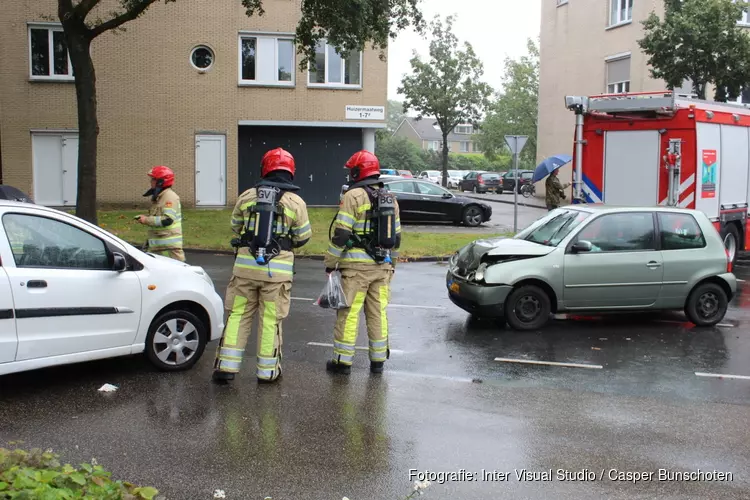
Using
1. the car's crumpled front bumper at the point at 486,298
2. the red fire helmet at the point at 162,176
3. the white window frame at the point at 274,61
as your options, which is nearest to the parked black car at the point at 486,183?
the white window frame at the point at 274,61

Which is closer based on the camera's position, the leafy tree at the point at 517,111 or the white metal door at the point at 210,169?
the white metal door at the point at 210,169

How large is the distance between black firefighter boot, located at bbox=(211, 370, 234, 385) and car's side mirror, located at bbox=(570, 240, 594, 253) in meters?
4.53

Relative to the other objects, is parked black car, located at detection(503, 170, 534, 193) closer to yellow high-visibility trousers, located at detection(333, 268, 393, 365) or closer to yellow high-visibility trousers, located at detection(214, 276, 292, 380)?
yellow high-visibility trousers, located at detection(333, 268, 393, 365)

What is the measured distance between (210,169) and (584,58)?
18.2m

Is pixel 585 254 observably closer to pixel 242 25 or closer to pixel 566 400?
pixel 566 400

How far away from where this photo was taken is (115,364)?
718 centimetres

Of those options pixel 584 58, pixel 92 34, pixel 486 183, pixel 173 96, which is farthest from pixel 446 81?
pixel 92 34

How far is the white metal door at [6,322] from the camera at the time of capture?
5.71m

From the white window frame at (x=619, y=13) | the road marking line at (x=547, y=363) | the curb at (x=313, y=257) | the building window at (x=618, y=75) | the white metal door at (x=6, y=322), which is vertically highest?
the white window frame at (x=619, y=13)

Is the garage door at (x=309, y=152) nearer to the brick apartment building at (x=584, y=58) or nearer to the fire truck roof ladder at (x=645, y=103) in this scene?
the brick apartment building at (x=584, y=58)

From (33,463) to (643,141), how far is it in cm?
1155

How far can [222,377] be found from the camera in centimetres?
656

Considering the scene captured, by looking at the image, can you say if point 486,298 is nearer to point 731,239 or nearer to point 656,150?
point 656,150

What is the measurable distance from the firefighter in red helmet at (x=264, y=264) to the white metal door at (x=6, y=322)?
161 cm
